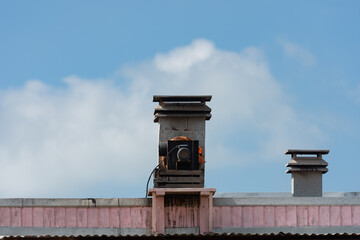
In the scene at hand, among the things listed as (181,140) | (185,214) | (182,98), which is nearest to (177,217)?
(185,214)

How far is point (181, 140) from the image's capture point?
24.4 meters

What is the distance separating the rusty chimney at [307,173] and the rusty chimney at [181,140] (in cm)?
254

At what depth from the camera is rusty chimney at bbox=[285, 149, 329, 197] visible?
2575 centimetres

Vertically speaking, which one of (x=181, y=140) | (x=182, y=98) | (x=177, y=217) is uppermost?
(x=182, y=98)

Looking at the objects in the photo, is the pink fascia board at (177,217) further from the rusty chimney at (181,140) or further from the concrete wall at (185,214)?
the rusty chimney at (181,140)

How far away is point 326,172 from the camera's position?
26.0 m

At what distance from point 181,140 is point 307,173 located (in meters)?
3.48

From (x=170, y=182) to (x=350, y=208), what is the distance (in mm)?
4126

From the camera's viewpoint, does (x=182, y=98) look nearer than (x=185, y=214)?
No

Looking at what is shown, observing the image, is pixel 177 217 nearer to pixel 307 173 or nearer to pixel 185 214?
pixel 185 214

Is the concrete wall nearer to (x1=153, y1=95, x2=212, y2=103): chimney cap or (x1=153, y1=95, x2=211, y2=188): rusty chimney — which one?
(x1=153, y1=95, x2=211, y2=188): rusty chimney

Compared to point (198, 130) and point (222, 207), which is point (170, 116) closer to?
point (198, 130)

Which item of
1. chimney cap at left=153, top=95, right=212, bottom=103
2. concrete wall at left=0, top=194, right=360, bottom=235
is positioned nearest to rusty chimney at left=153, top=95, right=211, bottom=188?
chimney cap at left=153, top=95, right=212, bottom=103

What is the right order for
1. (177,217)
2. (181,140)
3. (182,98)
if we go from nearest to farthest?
(177,217)
(181,140)
(182,98)
